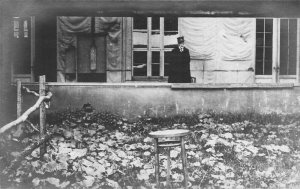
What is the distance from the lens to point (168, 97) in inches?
443

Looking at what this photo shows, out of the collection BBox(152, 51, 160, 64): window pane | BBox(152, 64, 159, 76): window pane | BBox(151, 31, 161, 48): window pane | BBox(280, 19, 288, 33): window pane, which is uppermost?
BBox(280, 19, 288, 33): window pane

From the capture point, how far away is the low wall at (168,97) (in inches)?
439

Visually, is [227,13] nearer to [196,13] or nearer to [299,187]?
[196,13]

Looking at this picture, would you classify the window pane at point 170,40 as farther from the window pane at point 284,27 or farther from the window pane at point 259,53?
the window pane at point 284,27

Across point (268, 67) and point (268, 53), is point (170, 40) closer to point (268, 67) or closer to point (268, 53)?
point (268, 53)

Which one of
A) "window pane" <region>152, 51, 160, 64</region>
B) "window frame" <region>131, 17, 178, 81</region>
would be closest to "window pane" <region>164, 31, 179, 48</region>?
"window frame" <region>131, 17, 178, 81</region>

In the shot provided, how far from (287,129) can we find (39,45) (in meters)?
8.71

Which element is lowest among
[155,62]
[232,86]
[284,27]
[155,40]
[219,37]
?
[232,86]

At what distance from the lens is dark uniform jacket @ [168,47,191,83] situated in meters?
12.2

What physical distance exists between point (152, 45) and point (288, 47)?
4.77 m

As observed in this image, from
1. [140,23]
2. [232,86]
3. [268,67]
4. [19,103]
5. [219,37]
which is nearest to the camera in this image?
[19,103]

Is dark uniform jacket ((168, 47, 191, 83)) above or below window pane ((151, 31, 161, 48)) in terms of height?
below

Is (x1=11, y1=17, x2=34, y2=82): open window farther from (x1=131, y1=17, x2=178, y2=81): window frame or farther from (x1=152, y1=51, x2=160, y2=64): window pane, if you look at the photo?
(x1=152, y1=51, x2=160, y2=64): window pane

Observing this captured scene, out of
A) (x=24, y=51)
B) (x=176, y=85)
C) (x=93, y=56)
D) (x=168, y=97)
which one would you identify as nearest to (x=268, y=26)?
(x=176, y=85)
